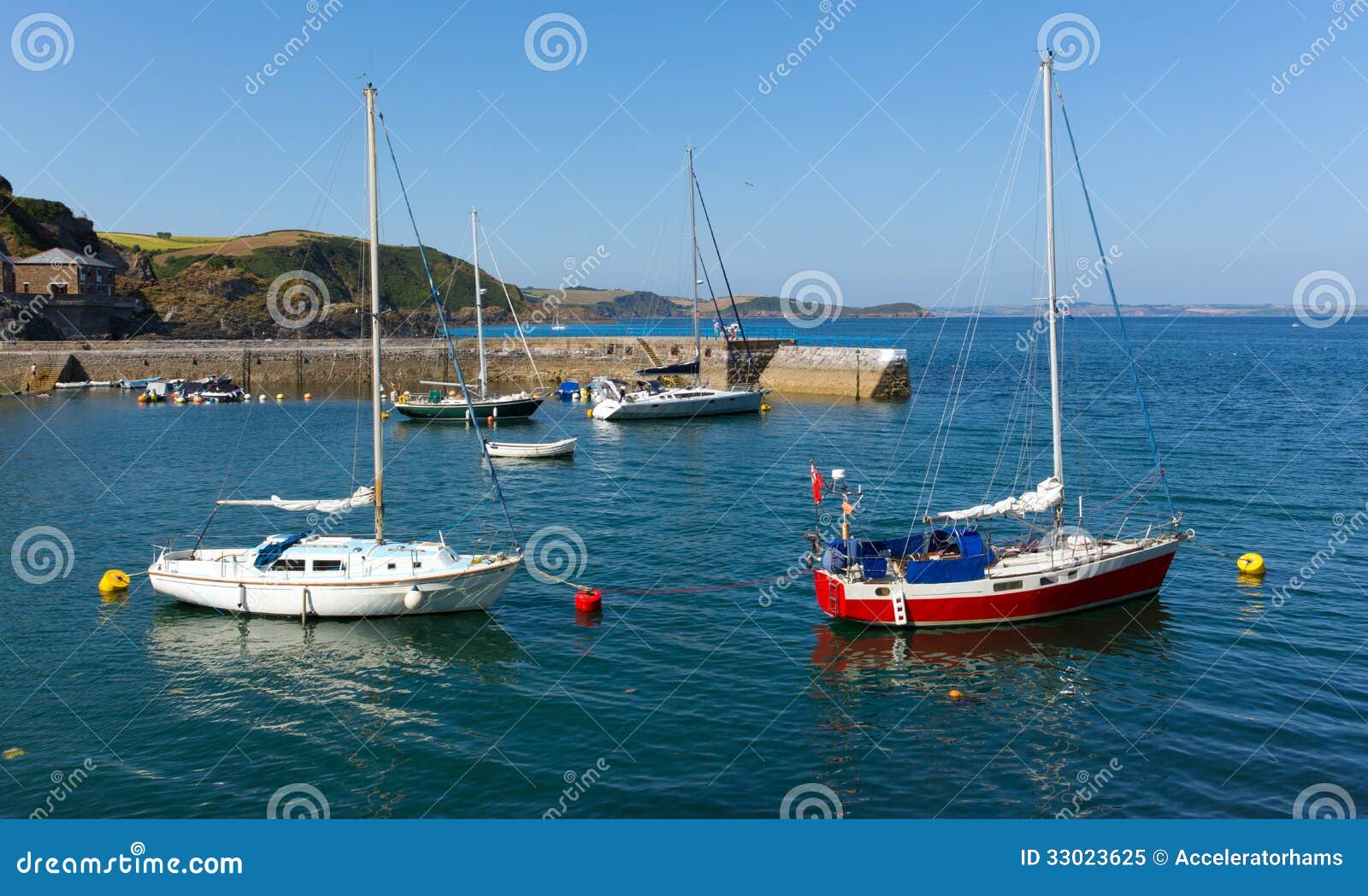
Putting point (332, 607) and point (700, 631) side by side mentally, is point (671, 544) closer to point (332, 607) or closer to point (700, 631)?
point (700, 631)

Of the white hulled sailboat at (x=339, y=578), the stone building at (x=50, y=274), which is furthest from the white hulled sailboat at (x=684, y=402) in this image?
the stone building at (x=50, y=274)

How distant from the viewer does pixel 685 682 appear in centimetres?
2284

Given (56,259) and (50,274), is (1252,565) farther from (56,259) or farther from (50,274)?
(50,274)

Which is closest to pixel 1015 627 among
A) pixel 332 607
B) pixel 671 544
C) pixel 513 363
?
pixel 671 544

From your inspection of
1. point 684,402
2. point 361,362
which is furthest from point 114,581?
point 361,362

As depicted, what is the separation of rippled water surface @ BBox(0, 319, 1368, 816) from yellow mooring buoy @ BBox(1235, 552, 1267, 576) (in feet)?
1.68

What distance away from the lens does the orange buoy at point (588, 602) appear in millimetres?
27281

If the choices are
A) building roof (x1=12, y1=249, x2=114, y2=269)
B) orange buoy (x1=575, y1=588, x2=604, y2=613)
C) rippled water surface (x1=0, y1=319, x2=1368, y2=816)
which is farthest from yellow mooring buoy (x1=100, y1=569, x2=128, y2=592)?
building roof (x1=12, y1=249, x2=114, y2=269)

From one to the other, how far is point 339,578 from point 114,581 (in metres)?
8.56

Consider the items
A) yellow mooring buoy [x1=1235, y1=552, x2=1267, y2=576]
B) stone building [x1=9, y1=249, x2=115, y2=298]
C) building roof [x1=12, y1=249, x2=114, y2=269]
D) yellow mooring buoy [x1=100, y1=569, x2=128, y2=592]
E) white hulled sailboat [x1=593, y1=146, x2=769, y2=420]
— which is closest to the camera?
yellow mooring buoy [x1=100, y1=569, x2=128, y2=592]

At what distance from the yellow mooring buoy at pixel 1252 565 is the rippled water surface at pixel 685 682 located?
0.51 metres

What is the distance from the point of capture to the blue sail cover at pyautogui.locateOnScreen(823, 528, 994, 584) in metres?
25.6

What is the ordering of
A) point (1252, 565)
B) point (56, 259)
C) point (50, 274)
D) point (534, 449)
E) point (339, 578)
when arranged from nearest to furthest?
point (339, 578) → point (1252, 565) → point (534, 449) → point (56, 259) → point (50, 274)

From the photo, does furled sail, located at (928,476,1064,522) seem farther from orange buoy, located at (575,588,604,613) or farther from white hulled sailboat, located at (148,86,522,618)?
white hulled sailboat, located at (148,86,522,618)
